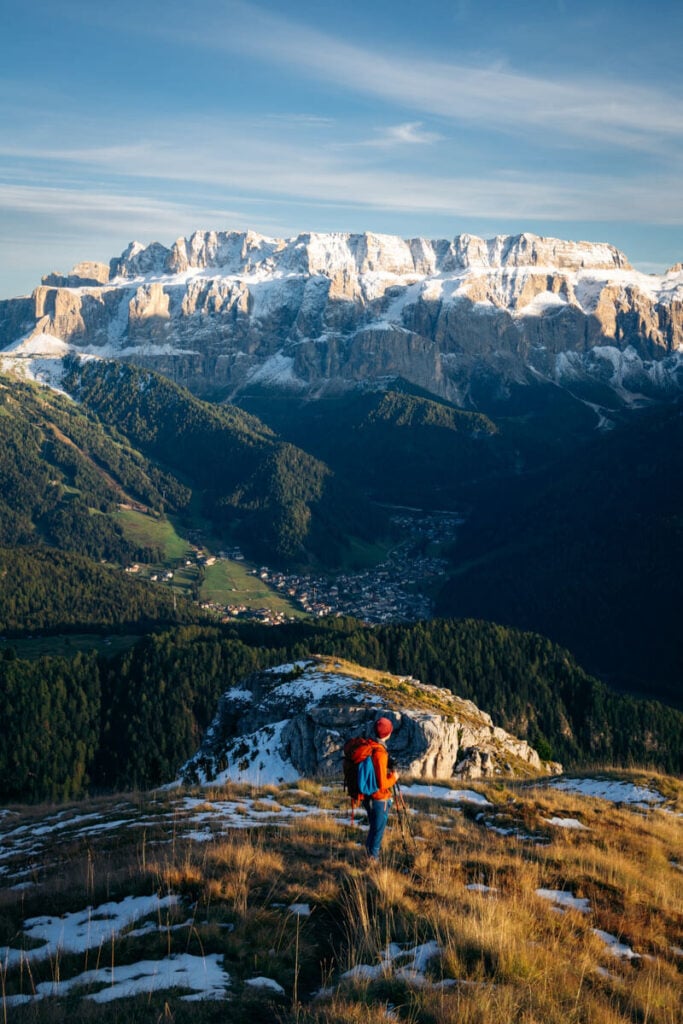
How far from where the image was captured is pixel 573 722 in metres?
128

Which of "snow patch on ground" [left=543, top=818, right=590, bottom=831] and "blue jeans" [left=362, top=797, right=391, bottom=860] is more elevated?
"blue jeans" [left=362, top=797, right=391, bottom=860]

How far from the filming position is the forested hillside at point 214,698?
117 meters

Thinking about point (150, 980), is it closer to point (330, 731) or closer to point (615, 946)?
point (615, 946)

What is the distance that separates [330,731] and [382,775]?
125ft

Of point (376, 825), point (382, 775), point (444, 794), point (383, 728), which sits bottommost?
point (444, 794)

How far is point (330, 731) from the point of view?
174ft

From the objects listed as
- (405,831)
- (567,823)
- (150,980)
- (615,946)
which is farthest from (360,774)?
(567,823)

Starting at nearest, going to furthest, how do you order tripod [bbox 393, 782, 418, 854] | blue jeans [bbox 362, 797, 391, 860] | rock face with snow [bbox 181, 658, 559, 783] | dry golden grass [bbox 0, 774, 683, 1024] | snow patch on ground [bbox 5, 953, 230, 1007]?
dry golden grass [bbox 0, 774, 683, 1024] → snow patch on ground [bbox 5, 953, 230, 1007] → blue jeans [bbox 362, 797, 391, 860] → tripod [bbox 393, 782, 418, 854] → rock face with snow [bbox 181, 658, 559, 783]

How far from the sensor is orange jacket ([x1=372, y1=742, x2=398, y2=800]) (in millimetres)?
16219

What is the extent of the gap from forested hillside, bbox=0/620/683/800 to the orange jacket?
335 feet

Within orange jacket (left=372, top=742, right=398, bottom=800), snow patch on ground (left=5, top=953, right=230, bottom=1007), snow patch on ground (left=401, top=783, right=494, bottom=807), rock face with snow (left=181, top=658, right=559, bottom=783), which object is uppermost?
orange jacket (left=372, top=742, right=398, bottom=800)

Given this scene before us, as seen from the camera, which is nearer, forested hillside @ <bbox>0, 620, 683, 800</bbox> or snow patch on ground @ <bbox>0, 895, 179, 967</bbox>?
snow patch on ground @ <bbox>0, 895, 179, 967</bbox>

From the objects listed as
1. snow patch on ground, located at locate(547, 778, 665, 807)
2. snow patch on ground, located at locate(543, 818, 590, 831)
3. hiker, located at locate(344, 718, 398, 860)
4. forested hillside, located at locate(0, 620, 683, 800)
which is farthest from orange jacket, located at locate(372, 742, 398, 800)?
forested hillside, located at locate(0, 620, 683, 800)

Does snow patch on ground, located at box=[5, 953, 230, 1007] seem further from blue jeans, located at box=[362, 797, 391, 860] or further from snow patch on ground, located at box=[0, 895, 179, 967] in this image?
blue jeans, located at box=[362, 797, 391, 860]
